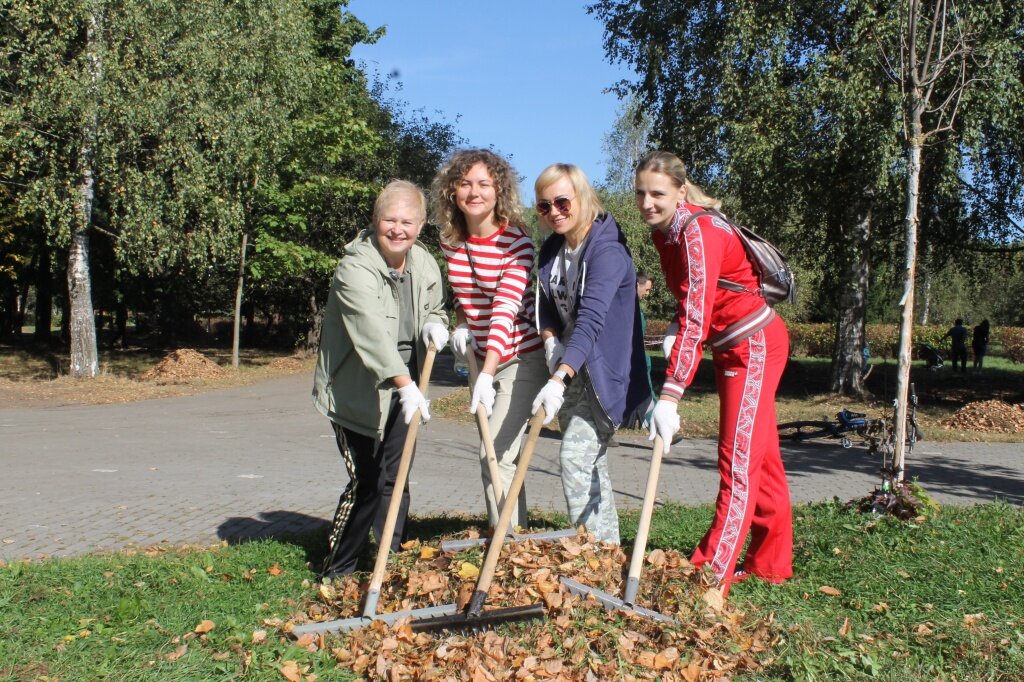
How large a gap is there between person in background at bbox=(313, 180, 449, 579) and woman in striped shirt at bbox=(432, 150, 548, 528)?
0.20m

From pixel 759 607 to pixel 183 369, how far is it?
64.3 feet

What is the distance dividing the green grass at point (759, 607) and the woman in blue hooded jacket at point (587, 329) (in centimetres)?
94

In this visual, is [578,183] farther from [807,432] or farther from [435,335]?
[807,432]

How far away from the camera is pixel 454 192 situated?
444 cm

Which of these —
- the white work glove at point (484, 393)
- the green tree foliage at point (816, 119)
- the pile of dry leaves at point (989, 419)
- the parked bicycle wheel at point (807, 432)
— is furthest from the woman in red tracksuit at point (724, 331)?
the pile of dry leaves at point (989, 419)

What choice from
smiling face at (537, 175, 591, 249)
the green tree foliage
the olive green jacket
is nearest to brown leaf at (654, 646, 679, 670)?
the olive green jacket

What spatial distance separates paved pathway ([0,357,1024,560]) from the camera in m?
6.43

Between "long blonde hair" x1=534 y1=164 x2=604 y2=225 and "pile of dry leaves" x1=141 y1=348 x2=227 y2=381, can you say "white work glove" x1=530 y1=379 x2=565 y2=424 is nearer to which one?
"long blonde hair" x1=534 y1=164 x2=604 y2=225

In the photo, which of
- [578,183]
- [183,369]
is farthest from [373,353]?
[183,369]

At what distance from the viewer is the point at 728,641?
363cm

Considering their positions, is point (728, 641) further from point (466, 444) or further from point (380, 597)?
point (466, 444)

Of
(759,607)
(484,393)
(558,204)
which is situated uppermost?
(558,204)

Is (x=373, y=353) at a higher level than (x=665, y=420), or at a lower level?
higher

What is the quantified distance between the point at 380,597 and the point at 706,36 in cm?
1628
